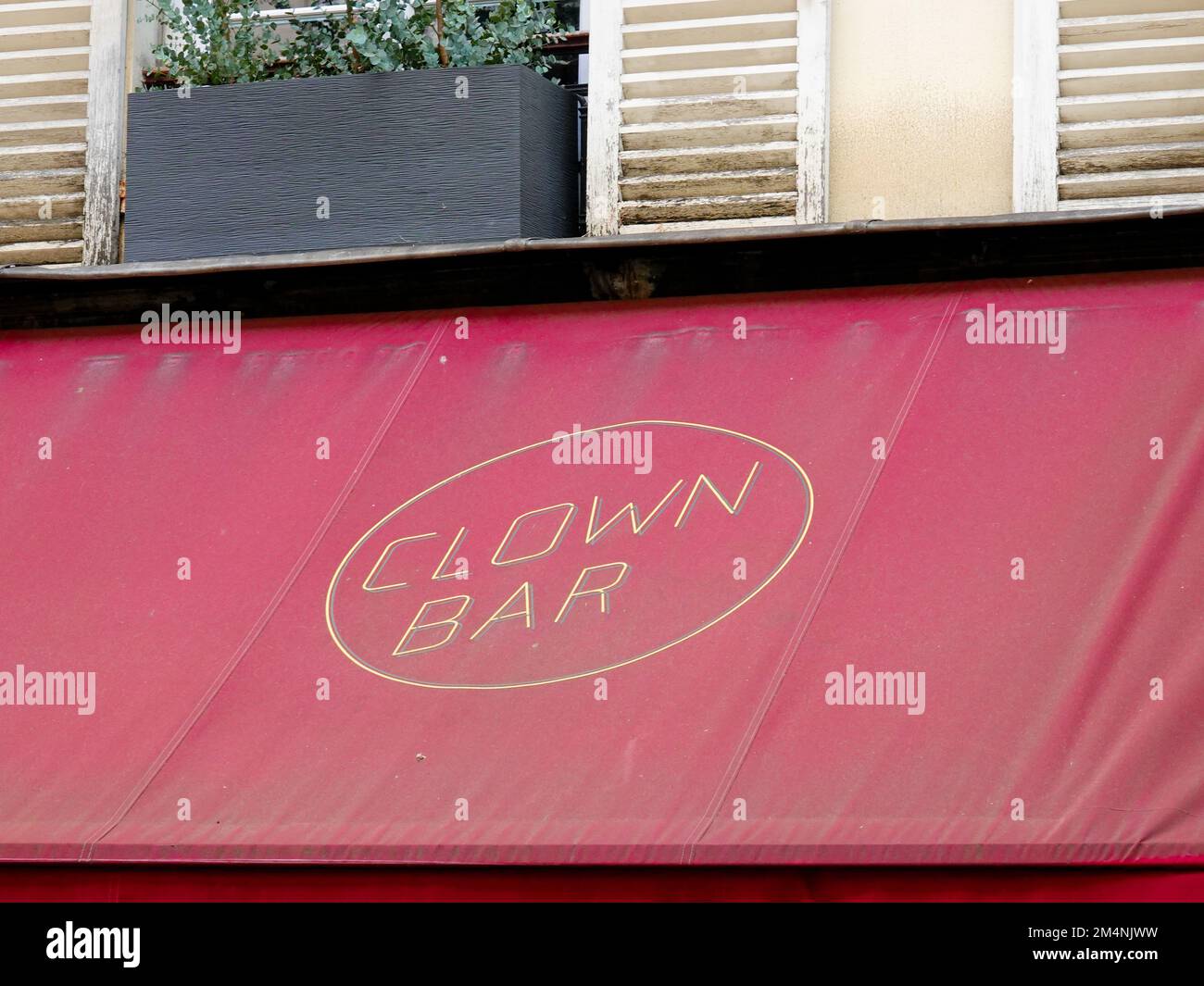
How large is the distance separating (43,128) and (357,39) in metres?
1.25

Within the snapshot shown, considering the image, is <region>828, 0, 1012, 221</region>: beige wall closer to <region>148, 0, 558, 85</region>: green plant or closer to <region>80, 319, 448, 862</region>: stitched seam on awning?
<region>148, 0, 558, 85</region>: green plant


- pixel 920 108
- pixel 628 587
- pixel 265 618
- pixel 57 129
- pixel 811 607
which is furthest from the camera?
pixel 57 129

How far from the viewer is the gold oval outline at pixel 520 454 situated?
446cm

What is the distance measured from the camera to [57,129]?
581 centimetres

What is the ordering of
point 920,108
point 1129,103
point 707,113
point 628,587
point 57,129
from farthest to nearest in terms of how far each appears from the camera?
point 57,129
point 707,113
point 920,108
point 1129,103
point 628,587

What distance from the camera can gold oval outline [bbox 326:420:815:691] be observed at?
14.6 ft

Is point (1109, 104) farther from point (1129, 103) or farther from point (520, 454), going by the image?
point (520, 454)

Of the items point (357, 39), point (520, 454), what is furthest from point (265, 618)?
point (357, 39)

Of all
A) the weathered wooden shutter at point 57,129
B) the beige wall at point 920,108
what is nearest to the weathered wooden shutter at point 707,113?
the beige wall at point 920,108

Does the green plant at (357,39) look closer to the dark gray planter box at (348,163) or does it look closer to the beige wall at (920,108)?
the dark gray planter box at (348,163)

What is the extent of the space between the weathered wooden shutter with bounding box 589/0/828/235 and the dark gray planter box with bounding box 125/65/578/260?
0.63 feet

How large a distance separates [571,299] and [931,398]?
111cm
